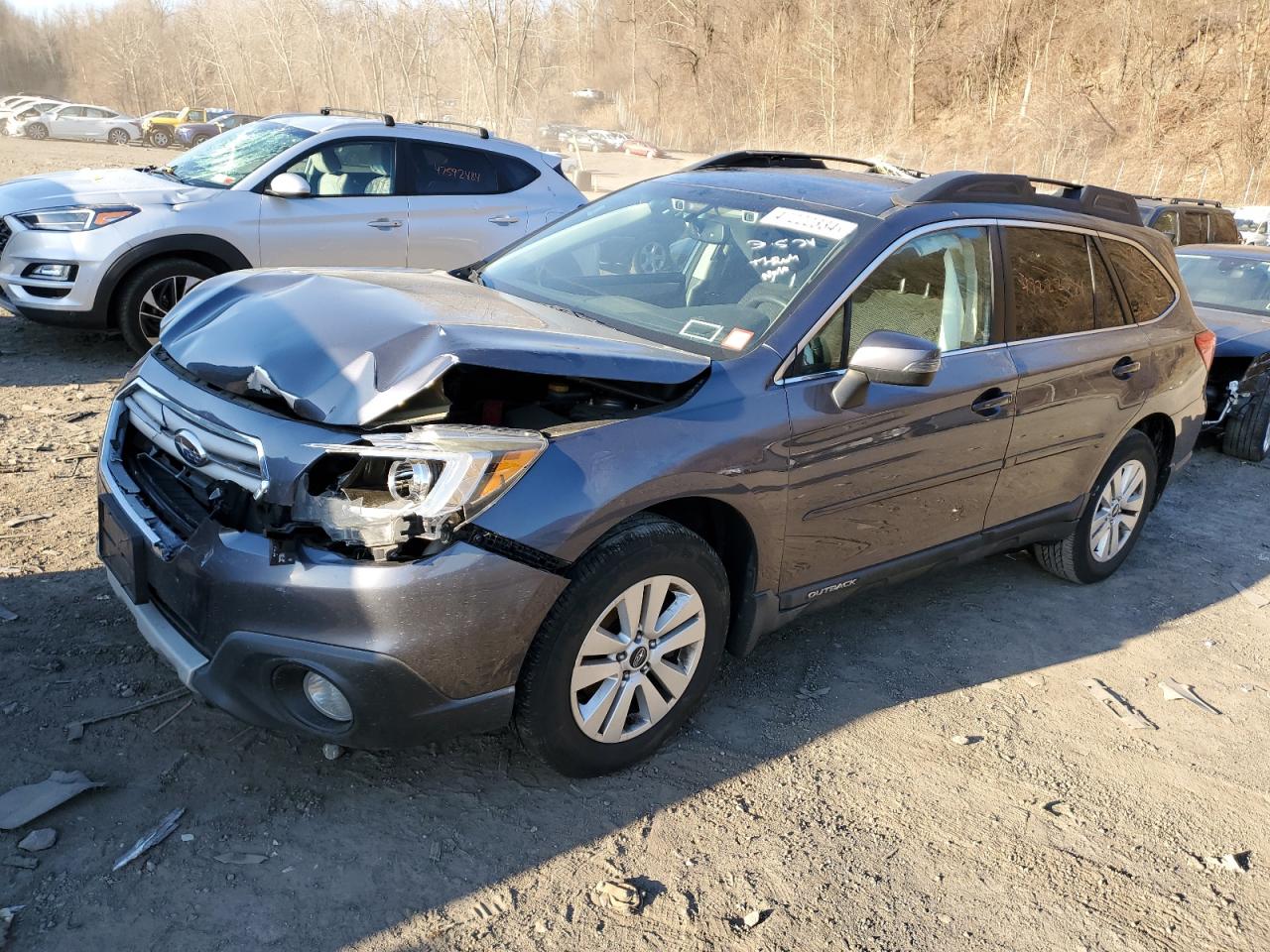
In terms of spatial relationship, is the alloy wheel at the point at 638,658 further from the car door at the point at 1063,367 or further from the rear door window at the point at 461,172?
the rear door window at the point at 461,172

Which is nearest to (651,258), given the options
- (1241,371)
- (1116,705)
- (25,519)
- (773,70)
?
(1116,705)

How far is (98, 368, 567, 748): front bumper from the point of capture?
2559 millimetres

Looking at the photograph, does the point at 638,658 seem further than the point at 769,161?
No

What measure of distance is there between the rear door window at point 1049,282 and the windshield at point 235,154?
561cm

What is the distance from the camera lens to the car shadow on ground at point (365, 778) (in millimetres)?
2557

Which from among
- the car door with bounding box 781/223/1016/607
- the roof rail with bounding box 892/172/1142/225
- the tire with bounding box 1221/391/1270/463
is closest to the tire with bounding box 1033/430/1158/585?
the car door with bounding box 781/223/1016/607

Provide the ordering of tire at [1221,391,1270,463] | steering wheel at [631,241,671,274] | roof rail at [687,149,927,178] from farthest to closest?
1. tire at [1221,391,1270,463]
2. roof rail at [687,149,927,178]
3. steering wheel at [631,241,671,274]

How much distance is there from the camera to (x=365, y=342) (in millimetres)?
2891

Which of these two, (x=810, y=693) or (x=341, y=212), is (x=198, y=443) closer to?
(x=810, y=693)

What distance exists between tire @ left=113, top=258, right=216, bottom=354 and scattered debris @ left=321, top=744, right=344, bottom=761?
479cm

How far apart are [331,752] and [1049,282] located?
133 inches

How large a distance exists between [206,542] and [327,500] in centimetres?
36

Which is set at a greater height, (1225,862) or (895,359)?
(895,359)

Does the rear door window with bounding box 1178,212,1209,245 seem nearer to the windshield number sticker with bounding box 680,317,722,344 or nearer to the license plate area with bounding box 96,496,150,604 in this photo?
the windshield number sticker with bounding box 680,317,722,344
